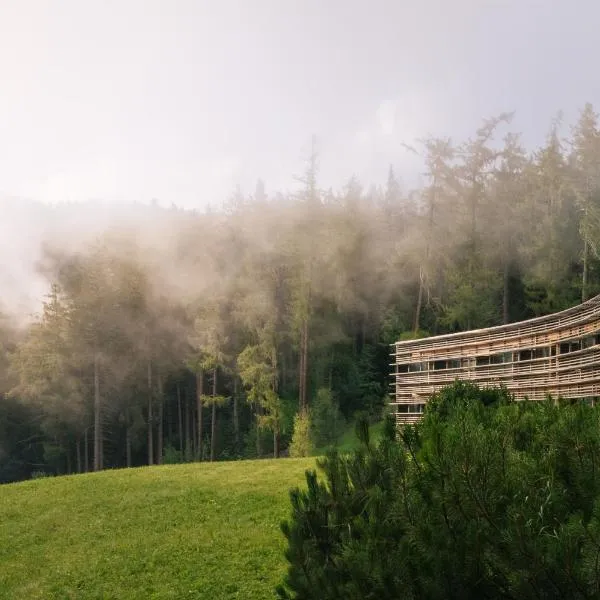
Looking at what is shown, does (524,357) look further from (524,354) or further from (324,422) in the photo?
(324,422)

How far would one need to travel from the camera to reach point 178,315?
5119 cm

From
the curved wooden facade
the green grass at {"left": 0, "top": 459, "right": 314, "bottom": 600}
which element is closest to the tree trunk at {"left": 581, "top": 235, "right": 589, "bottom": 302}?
the curved wooden facade

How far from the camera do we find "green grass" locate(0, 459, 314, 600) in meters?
15.6

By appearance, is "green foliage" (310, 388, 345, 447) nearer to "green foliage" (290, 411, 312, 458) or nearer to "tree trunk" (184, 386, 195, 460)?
"green foliage" (290, 411, 312, 458)

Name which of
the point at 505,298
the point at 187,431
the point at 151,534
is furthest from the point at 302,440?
the point at 151,534

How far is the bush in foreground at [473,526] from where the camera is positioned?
4.43 m

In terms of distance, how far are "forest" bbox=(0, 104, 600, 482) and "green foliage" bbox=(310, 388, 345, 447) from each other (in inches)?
3.6

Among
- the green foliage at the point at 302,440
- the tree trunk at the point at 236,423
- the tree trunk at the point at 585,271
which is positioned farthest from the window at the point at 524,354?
the tree trunk at the point at 236,423

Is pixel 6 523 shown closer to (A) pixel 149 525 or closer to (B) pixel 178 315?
(A) pixel 149 525

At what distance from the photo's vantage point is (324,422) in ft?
143

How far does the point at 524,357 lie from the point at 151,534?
66.5 feet

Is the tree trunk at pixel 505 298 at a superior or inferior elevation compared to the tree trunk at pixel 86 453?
superior

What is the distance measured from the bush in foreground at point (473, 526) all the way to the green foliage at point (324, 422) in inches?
1443

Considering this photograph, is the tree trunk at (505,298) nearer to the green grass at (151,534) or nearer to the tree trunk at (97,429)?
the green grass at (151,534)
